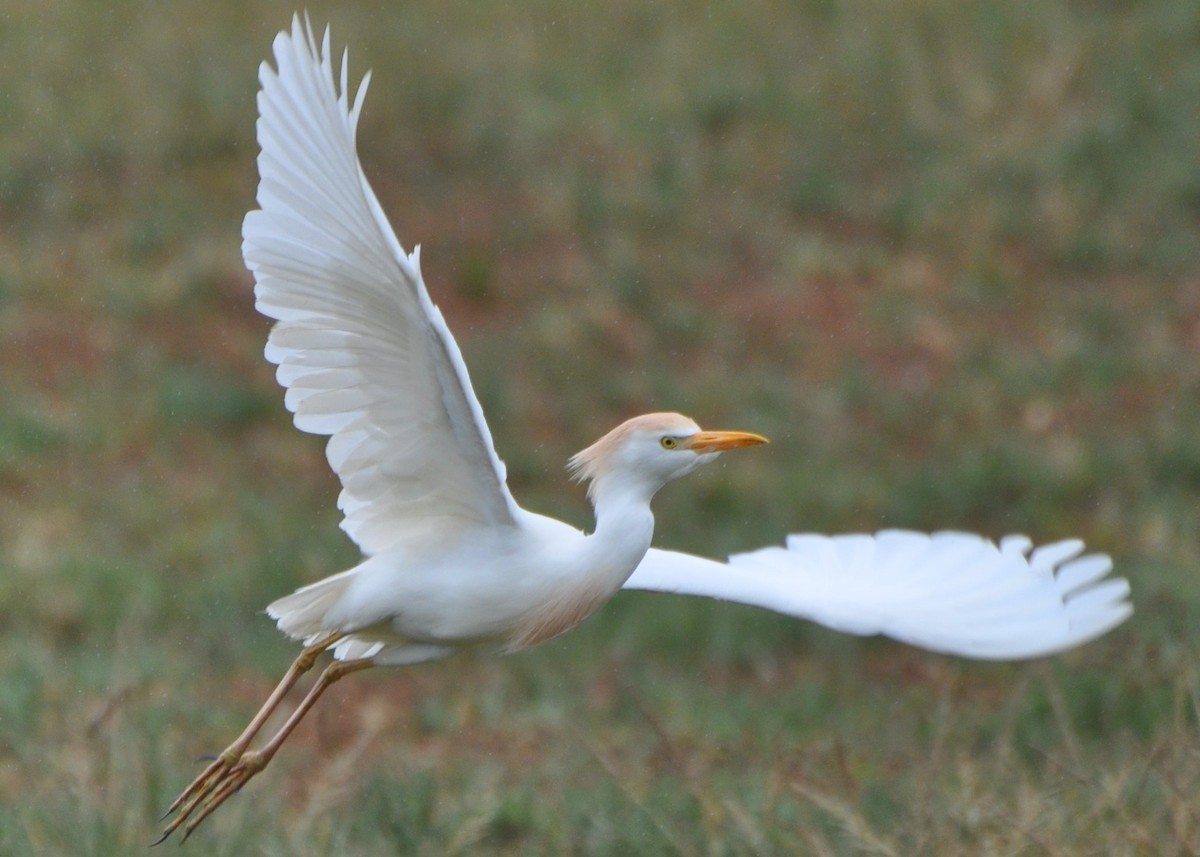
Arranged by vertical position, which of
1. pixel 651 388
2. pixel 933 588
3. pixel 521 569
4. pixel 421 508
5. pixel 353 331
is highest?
pixel 353 331

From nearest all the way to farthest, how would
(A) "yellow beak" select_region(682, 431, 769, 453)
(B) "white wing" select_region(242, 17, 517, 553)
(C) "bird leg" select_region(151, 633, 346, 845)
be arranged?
1. (B) "white wing" select_region(242, 17, 517, 553)
2. (A) "yellow beak" select_region(682, 431, 769, 453)
3. (C) "bird leg" select_region(151, 633, 346, 845)

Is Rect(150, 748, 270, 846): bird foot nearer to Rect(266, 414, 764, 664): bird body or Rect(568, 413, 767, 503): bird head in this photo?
Rect(266, 414, 764, 664): bird body

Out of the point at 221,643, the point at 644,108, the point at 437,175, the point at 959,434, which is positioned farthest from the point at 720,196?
the point at 221,643

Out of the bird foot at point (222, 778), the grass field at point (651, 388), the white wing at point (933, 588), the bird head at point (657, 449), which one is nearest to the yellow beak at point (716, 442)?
the bird head at point (657, 449)

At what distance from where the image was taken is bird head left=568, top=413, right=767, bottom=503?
14.3 ft

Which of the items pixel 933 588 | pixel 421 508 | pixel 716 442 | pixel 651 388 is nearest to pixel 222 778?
pixel 421 508

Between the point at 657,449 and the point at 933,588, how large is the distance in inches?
41.3

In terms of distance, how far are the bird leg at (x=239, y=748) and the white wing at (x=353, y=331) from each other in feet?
1.06

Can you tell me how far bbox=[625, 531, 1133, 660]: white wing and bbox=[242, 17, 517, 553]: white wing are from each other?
30.0 inches

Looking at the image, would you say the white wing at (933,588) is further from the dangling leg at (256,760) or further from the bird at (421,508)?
the dangling leg at (256,760)

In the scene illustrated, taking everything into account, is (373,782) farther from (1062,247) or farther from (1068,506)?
(1062,247)

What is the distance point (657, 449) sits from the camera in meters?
4.36

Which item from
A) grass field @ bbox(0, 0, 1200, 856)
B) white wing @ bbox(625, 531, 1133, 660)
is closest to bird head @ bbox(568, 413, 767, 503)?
white wing @ bbox(625, 531, 1133, 660)

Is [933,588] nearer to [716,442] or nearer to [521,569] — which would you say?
[716,442]
